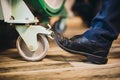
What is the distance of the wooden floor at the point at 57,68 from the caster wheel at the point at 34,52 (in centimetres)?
3

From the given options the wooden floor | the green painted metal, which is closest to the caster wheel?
the wooden floor

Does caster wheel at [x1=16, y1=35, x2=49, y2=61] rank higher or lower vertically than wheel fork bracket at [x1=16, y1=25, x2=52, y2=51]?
lower

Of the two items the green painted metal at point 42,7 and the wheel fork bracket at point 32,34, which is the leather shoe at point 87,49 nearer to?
the wheel fork bracket at point 32,34

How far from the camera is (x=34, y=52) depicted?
1.47 m

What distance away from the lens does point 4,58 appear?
152 centimetres

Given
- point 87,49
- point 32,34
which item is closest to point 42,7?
point 32,34

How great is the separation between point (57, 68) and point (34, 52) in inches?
8.3

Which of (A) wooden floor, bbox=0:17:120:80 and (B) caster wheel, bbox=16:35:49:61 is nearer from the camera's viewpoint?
(A) wooden floor, bbox=0:17:120:80

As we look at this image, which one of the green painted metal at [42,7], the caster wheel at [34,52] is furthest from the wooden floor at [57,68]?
the green painted metal at [42,7]

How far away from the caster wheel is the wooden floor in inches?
1.2

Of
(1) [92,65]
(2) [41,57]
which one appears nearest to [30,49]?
(2) [41,57]

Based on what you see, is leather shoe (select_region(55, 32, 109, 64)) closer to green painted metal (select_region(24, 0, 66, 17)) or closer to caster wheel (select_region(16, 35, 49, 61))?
caster wheel (select_region(16, 35, 49, 61))

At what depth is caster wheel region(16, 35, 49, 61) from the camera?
1.45 meters

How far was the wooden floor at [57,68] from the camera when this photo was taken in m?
1.20
